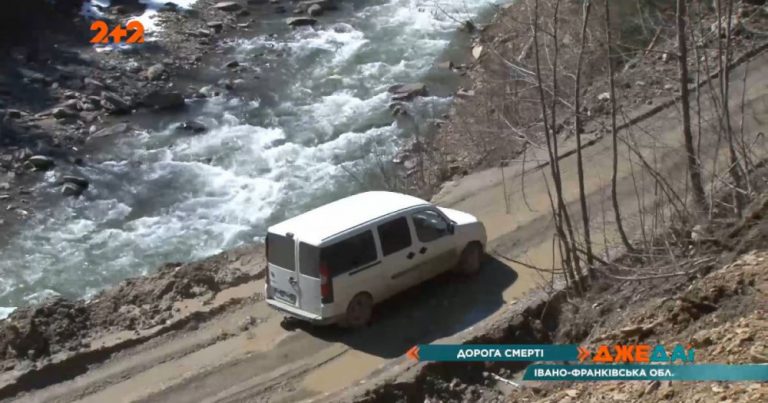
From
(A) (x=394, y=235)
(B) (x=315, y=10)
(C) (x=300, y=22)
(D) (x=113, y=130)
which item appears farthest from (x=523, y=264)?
(B) (x=315, y=10)

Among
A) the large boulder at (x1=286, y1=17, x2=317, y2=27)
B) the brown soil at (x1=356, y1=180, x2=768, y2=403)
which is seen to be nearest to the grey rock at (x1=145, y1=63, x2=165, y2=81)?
the large boulder at (x1=286, y1=17, x2=317, y2=27)

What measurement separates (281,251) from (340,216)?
0.96 meters

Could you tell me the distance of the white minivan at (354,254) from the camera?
14.4 m

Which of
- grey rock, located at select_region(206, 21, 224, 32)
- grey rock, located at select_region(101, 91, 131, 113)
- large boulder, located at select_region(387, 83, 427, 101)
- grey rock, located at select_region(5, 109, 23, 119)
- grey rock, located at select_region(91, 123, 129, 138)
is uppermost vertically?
grey rock, located at select_region(206, 21, 224, 32)

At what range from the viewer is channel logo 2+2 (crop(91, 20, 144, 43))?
3234 centimetres

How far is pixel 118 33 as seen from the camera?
32.9m

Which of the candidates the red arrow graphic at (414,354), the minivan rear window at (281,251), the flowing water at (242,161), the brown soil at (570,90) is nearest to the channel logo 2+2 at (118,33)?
the flowing water at (242,161)

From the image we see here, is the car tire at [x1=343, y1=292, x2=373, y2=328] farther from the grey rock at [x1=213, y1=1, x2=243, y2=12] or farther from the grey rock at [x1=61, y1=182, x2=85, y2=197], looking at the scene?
the grey rock at [x1=213, y1=1, x2=243, y2=12]

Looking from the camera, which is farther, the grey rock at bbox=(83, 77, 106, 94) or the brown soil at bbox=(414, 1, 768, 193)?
the grey rock at bbox=(83, 77, 106, 94)

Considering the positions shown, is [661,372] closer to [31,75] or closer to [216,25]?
[31,75]

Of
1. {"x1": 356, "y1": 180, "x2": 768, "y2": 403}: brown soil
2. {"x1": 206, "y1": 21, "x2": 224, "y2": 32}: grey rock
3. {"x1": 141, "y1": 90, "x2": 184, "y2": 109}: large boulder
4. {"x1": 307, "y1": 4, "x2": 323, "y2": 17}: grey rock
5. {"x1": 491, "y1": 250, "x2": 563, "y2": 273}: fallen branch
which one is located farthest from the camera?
{"x1": 307, "y1": 4, "x2": 323, "y2": 17}: grey rock

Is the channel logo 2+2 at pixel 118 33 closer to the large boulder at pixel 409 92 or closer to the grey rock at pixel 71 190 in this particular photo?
the large boulder at pixel 409 92

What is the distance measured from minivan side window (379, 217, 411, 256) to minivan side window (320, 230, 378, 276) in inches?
7.5

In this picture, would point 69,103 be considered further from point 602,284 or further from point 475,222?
point 602,284
